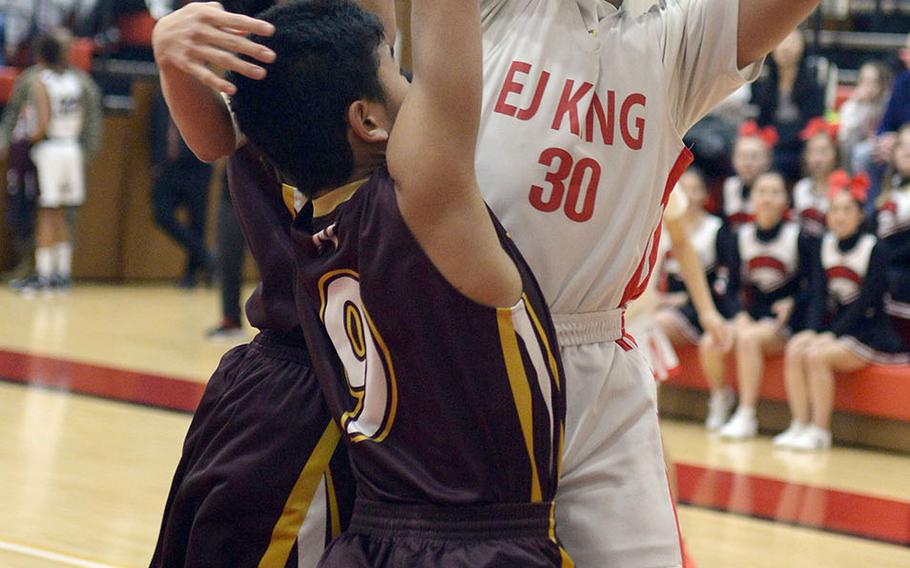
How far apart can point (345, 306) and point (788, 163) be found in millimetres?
6957

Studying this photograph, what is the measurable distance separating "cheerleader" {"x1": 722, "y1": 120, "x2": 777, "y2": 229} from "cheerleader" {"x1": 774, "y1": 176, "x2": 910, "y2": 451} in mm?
850

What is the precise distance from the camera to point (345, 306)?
186 cm

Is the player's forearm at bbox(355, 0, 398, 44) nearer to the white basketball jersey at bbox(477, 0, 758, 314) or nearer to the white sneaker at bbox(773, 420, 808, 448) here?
the white basketball jersey at bbox(477, 0, 758, 314)

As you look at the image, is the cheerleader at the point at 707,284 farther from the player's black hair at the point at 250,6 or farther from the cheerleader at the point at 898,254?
the player's black hair at the point at 250,6

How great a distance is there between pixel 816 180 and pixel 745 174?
38cm

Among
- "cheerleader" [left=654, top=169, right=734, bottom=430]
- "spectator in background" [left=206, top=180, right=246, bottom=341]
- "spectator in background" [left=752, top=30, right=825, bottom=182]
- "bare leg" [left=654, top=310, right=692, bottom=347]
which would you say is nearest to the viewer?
"cheerleader" [left=654, top=169, right=734, bottom=430]

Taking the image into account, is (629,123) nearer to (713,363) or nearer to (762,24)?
(762,24)

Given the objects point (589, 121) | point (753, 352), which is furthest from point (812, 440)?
point (589, 121)

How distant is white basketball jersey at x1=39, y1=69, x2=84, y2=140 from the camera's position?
973 centimetres

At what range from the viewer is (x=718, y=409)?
6953 mm

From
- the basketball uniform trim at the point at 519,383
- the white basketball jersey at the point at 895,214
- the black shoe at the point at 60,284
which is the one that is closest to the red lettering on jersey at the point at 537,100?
the basketball uniform trim at the point at 519,383

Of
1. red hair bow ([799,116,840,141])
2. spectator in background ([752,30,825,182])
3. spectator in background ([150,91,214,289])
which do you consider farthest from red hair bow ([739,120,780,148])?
spectator in background ([150,91,214,289])

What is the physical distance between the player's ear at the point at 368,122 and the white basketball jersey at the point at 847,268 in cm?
515

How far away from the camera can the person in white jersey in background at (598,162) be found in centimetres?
208
